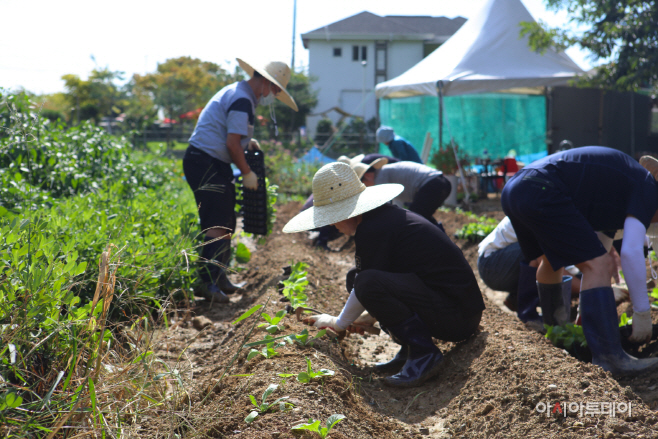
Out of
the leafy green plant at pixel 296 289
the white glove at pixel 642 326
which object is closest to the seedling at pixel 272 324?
the leafy green plant at pixel 296 289

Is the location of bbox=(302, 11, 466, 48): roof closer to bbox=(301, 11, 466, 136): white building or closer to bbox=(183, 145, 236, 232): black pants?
bbox=(301, 11, 466, 136): white building

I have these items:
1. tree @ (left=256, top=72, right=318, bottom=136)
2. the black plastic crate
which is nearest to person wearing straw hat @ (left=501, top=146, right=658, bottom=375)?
the black plastic crate

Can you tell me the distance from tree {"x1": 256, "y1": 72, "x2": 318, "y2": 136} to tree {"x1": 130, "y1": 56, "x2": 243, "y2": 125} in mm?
4547

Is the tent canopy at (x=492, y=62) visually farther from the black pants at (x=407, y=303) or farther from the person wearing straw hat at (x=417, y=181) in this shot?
the black pants at (x=407, y=303)

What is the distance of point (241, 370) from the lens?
262cm

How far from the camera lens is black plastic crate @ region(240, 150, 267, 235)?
484cm

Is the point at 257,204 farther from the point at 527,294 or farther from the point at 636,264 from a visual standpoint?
the point at 636,264

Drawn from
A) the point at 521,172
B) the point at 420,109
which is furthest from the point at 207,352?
the point at 420,109

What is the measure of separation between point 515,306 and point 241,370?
2532 mm

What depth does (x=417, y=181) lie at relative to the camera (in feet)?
16.1

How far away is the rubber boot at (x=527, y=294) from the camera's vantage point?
3.69 m

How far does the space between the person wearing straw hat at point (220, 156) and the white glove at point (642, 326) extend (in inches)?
112

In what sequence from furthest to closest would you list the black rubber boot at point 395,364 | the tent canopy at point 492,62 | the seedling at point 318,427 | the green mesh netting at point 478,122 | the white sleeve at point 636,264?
the green mesh netting at point 478,122, the tent canopy at point 492,62, the black rubber boot at point 395,364, the white sleeve at point 636,264, the seedling at point 318,427

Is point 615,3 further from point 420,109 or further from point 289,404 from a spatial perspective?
point 289,404
